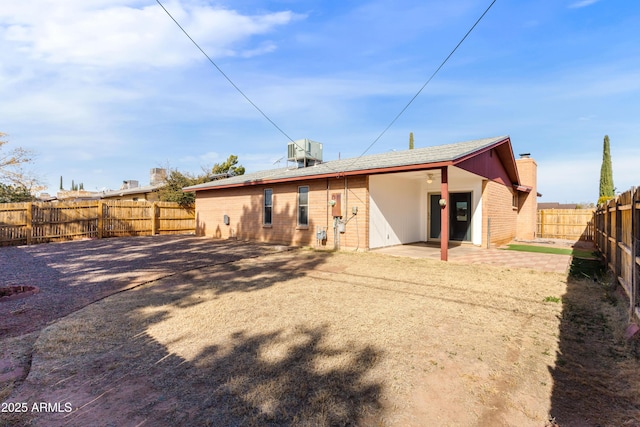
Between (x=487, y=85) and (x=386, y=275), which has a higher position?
(x=487, y=85)

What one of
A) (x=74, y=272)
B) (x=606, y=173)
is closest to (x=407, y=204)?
(x=74, y=272)

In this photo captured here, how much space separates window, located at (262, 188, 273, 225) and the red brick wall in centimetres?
20

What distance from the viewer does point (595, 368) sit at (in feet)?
10.0

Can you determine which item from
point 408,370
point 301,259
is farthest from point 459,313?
point 301,259

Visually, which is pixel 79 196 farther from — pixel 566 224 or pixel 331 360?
pixel 566 224

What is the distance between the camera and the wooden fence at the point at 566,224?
52.6 ft

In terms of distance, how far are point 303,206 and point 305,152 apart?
11.9 feet

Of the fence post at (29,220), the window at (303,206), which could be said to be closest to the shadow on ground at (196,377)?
the window at (303,206)

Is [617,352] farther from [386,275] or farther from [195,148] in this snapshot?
[195,148]

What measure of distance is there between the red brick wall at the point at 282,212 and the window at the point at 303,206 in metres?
0.19

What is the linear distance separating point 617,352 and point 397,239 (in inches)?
365

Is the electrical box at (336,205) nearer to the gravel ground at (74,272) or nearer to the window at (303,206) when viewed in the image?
the window at (303,206)

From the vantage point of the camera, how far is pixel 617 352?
335cm

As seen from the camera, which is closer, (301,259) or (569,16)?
(569,16)
